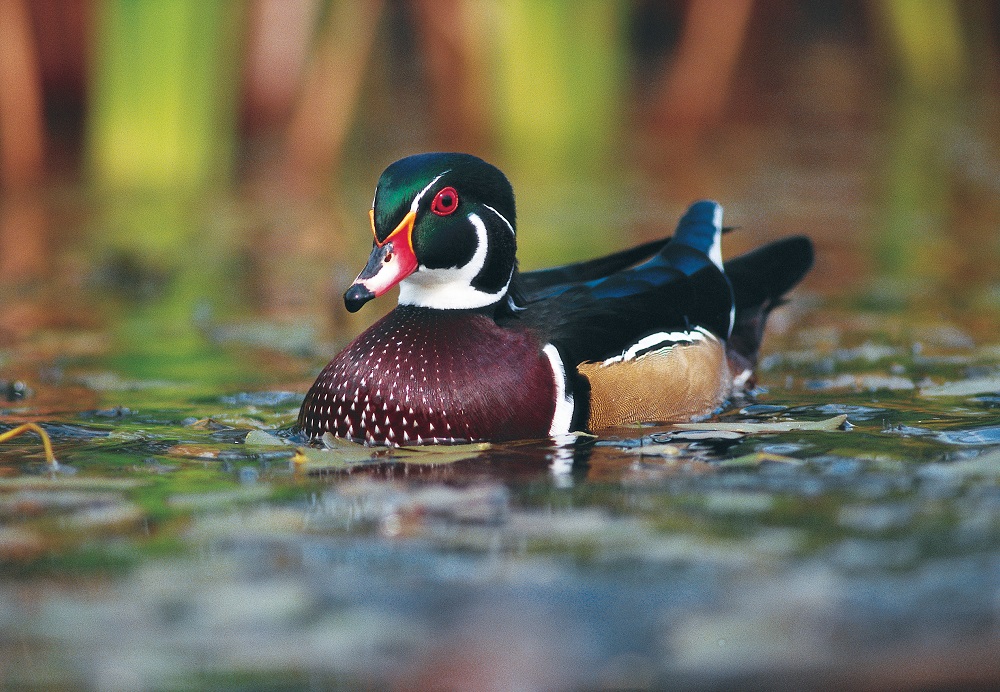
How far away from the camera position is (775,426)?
4477 millimetres

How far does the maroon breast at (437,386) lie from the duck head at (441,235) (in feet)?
0.33

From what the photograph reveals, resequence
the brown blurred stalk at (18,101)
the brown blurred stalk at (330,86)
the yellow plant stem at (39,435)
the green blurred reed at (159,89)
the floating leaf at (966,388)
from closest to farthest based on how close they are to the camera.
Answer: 1. the yellow plant stem at (39,435)
2. the floating leaf at (966,388)
3. the green blurred reed at (159,89)
4. the brown blurred stalk at (18,101)
5. the brown blurred stalk at (330,86)

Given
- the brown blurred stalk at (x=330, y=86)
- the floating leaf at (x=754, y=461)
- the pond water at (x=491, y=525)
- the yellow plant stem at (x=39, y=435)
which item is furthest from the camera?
the brown blurred stalk at (x=330, y=86)

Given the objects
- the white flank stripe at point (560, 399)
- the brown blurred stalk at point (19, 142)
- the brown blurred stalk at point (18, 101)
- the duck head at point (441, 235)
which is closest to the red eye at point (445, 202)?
the duck head at point (441, 235)

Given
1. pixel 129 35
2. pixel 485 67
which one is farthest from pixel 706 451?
pixel 485 67

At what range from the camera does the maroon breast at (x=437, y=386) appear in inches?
168

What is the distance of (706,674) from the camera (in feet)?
→ 8.78

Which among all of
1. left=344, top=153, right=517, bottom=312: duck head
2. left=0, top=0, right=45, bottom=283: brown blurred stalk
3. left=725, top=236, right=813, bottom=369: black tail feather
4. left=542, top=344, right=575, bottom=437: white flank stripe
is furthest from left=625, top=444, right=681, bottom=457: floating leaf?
left=0, top=0, right=45, bottom=283: brown blurred stalk

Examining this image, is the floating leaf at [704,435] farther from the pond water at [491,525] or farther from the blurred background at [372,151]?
the blurred background at [372,151]

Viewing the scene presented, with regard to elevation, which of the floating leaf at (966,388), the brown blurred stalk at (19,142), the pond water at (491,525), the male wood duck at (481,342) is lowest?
the pond water at (491,525)

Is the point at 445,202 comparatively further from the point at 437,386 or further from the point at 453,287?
the point at 437,386

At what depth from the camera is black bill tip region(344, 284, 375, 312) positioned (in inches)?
159

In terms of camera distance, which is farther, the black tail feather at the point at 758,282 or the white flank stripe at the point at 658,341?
the black tail feather at the point at 758,282

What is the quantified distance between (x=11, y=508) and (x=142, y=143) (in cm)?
604
